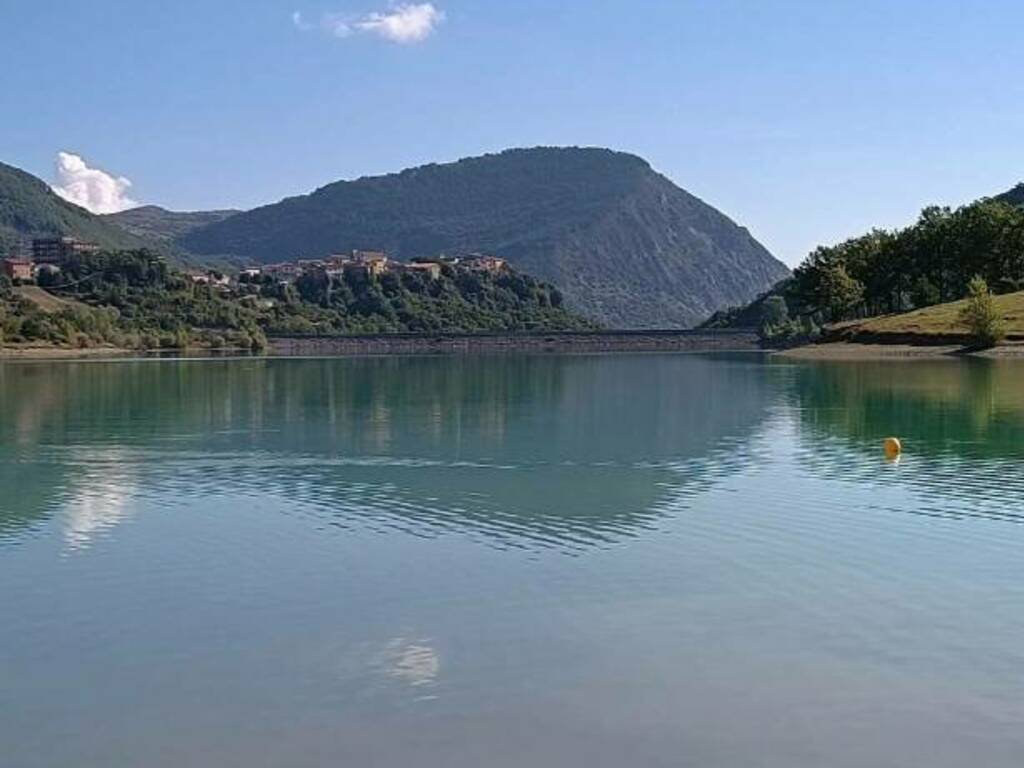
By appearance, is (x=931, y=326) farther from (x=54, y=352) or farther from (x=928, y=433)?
(x=54, y=352)

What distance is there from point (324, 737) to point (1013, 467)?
24.0m

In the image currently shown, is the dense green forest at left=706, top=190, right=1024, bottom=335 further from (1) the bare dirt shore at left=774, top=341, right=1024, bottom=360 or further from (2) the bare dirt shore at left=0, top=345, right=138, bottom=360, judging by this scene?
(2) the bare dirt shore at left=0, top=345, right=138, bottom=360

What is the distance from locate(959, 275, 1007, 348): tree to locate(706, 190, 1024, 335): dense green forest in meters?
25.6

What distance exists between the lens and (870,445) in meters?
38.9

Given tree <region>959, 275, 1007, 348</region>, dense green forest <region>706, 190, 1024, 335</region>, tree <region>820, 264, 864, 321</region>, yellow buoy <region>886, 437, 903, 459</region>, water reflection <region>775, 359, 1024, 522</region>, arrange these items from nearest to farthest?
water reflection <region>775, 359, 1024, 522</region>
yellow buoy <region>886, 437, 903, 459</region>
tree <region>959, 275, 1007, 348</region>
dense green forest <region>706, 190, 1024, 335</region>
tree <region>820, 264, 864, 321</region>

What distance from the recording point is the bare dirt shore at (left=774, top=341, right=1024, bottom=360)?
102250mm

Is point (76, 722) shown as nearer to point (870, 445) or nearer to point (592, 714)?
point (592, 714)

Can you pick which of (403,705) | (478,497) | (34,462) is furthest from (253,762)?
(34,462)

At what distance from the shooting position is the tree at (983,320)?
343 ft

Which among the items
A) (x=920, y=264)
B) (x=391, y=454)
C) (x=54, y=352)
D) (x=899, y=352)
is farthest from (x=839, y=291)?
(x=391, y=454)

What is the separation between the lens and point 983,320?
344ft

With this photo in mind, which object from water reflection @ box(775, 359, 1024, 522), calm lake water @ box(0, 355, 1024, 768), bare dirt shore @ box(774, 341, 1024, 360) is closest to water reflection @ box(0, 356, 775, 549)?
calm lake water @ box(0, 355, 1024, 768)

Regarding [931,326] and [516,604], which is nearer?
[516,604]

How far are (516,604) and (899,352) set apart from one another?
97.8 meters
